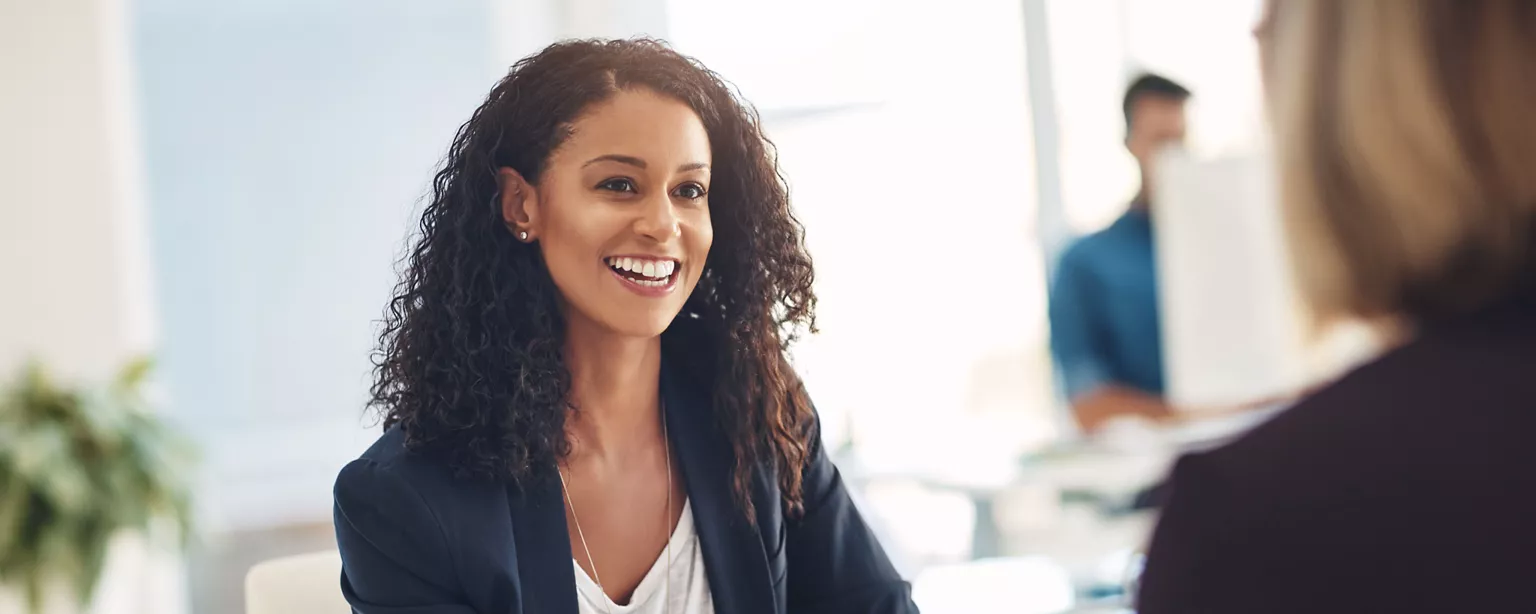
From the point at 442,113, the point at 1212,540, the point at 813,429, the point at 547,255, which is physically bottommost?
the point at 813,429

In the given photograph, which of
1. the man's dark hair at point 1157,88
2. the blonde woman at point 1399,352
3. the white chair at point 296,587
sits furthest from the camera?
the man's dark hair at point 1157,88

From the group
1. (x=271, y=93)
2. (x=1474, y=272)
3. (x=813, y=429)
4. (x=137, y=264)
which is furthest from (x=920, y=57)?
(x=1474, y=272)

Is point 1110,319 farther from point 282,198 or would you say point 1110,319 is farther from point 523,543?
point 282,198

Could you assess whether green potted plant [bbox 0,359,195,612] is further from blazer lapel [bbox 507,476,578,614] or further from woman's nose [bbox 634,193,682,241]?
woman's nose [bbox 634,193,682,241]

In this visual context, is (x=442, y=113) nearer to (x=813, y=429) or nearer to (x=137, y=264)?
(x=137, y=264)

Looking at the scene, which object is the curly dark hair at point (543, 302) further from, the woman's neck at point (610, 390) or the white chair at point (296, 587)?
the white chair at point (296, 587)

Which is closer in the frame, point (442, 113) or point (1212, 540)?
point (1212, 540)

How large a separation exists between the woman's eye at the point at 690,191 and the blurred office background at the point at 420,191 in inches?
88.1

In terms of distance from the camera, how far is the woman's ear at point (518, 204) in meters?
1.38

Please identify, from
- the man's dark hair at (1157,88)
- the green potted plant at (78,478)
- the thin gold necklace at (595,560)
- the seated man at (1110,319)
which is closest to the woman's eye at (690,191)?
the thin gold necklace at (595,560)

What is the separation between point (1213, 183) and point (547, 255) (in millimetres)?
1392

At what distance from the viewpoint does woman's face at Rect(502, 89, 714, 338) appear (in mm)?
1337

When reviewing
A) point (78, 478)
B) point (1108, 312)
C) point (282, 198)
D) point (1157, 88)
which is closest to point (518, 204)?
point (1108, 312)

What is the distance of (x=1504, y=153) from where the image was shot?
60 cm
